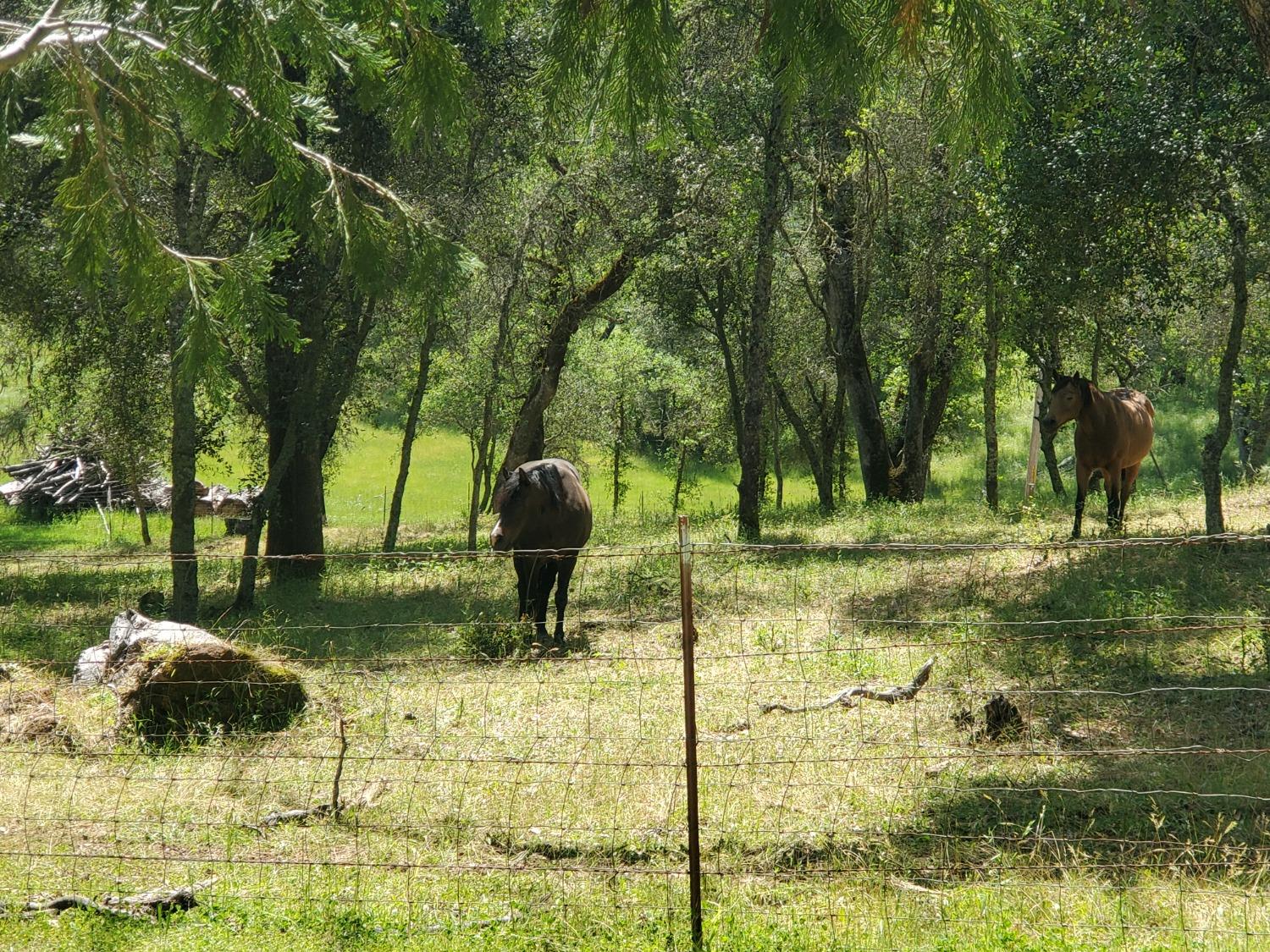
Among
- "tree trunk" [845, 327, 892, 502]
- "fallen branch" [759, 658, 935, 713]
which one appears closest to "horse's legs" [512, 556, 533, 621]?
"fallen branch" [759, 658, 935, 713]

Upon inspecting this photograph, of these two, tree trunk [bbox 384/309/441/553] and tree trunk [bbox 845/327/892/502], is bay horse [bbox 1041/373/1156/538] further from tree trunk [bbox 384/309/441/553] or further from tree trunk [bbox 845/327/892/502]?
tree trunk [bbox 384/309/441/553]

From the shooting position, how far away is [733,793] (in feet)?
20.5

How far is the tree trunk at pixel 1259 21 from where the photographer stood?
6.89 metres

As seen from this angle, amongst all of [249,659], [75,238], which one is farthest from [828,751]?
[75,238]

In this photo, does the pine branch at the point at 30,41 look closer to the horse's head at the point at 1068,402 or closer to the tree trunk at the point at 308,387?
the tree trunk at the point at 308,387

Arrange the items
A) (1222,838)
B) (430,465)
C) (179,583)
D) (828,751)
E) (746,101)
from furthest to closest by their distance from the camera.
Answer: (430,465) < (746,101) < (179,583) < (828,751) < (1222,838)

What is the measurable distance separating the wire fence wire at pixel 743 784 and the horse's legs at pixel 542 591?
580 millimetres

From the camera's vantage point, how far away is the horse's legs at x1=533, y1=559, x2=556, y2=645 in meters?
10.9

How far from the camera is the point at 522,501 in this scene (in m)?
10.9

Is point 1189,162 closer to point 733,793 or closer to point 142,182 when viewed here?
point 733,793

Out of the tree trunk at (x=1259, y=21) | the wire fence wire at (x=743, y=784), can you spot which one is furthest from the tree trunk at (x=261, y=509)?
the tree trunk at (x=1259, y=21)

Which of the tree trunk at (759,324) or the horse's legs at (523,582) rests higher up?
the tree trunk at (759,324)

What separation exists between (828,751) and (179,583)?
26.9 feet

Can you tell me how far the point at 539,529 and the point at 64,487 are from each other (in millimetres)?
25079
